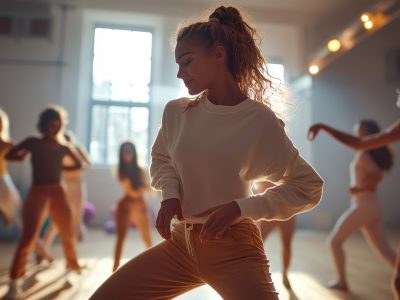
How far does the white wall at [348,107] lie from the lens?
7.55 meters

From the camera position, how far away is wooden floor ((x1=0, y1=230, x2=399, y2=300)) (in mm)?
2883

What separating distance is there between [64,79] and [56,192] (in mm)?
4415

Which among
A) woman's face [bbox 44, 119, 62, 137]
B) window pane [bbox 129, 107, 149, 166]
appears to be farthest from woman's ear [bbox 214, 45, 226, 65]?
window pane [bbox 129, 107, 149, 166]

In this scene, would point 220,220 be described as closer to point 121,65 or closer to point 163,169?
point 163,169

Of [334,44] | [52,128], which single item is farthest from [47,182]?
[334,44]

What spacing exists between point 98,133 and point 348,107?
180 inches

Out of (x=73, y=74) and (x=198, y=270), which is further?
(x=73, y=74)

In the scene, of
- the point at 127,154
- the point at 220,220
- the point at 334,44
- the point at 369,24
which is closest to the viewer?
the point at 220,220

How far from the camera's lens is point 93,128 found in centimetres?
739

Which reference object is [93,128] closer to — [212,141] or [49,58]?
[49,58]

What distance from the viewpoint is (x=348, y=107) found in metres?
7.66

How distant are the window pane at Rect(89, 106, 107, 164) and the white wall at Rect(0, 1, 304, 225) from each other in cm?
15

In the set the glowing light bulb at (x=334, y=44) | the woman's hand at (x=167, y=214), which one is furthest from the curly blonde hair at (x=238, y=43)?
the glowing light bulb at (x=334, y=44)

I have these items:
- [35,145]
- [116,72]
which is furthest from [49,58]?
[35,145]
